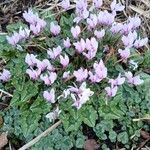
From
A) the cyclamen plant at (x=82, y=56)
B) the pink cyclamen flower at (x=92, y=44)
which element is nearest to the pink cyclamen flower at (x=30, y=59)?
the cyclamen plant at (x=82, y=56)

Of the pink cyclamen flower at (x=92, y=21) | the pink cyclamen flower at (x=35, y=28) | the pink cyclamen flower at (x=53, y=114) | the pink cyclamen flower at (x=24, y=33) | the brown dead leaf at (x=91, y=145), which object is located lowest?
the brown dead leaf at (x=91, y=145)

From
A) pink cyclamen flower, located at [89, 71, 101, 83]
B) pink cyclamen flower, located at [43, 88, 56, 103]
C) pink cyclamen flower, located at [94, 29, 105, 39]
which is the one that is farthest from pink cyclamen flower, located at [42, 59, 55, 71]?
pink cyclamen flower, located at [94, 29, 105, 39]

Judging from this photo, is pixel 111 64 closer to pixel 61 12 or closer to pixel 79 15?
pixel 79 15

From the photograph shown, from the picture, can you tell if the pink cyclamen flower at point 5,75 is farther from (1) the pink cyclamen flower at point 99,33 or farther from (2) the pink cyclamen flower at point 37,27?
(1) the pink cyclamen flower at point 99,33

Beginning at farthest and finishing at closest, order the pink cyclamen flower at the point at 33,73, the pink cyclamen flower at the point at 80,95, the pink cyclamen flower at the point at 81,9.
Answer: the pink cyclamen flower at the point at 81,9 → the pink cyclamen flower at the point at 33,73 → the pink cyclamen flower at the point at 80,95

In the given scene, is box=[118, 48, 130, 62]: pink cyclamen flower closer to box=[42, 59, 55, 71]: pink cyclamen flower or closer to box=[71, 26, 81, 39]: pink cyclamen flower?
box=[71, 26, 81, 39]: pink cyclamen flower

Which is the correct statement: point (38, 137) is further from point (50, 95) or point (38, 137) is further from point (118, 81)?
point (118, 81)

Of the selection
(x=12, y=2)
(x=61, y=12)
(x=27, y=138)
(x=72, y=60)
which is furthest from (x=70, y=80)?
(x=12, y=2)
